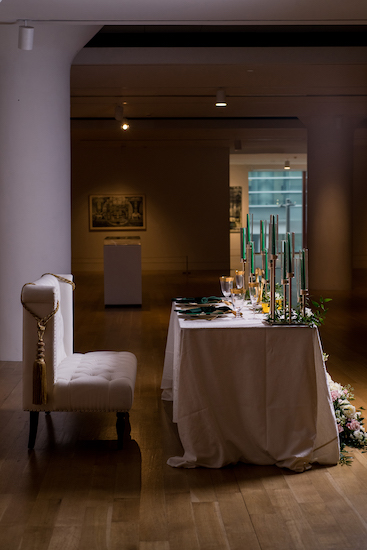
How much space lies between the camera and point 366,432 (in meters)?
4.17

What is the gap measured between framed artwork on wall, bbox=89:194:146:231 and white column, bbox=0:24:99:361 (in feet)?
38.0

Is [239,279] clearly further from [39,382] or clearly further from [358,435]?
[39,382]

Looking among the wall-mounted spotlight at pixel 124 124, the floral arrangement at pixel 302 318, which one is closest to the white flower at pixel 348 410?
the floral arrangement at pixel 302 318

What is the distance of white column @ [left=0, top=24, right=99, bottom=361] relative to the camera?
6348 mm

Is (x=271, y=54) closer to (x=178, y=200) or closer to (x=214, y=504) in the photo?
(x=214, y=504)

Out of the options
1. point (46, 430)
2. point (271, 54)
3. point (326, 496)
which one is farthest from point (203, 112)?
point (326, 496)

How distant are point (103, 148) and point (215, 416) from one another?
15.3m

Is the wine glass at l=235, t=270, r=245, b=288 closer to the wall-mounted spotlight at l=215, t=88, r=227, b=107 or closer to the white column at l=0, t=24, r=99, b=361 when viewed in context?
the white column at l=0, t=24, r=99, b=361

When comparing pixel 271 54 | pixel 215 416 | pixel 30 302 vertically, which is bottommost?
pixel 215 416

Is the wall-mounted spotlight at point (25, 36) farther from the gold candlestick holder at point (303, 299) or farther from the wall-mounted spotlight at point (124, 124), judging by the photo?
the wall-mounted spotlight at point (124, 124)

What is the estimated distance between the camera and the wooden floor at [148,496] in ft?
9.20

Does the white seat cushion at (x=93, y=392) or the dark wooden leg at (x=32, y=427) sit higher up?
the white seat cushion at (x=93, y=392)

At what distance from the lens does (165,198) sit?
59.8ft

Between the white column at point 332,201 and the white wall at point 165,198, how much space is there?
5303 millimetres
